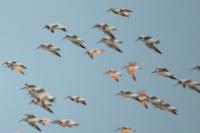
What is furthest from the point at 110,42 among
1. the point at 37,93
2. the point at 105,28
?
the point at 37,93

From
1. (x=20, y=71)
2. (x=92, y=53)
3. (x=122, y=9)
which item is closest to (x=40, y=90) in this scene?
(x=20, y=71)

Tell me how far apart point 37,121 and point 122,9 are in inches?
821

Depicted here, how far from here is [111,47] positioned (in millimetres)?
92500

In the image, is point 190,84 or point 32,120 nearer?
point 190,84

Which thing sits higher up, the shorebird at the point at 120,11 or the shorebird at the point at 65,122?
the shorebird at the point at 120,11

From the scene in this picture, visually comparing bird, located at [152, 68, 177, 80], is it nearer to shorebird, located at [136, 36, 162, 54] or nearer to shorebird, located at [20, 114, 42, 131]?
shorebird, located at [136, 36, 162, 54]

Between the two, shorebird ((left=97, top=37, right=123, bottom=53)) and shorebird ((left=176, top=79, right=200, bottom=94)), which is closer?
shorebird ((left=176, top=79, right=200, bottom=94))

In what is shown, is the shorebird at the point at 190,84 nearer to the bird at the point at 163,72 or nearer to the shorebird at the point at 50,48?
the bird at the point at 163,72

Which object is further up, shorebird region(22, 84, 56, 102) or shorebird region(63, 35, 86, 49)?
shorebird region(63, 35, 86, 49)

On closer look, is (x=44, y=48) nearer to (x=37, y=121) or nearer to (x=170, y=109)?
(x=37, y=121)

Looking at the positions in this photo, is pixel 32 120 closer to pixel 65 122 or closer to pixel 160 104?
pixel 65 122

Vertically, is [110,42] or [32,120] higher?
[110,42]

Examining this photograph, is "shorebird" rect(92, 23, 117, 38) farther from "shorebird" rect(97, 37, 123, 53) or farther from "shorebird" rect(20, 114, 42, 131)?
"shorebird" rect(20, 114, 42, 131)

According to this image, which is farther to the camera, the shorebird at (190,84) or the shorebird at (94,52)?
the shorebird at (94,52)
